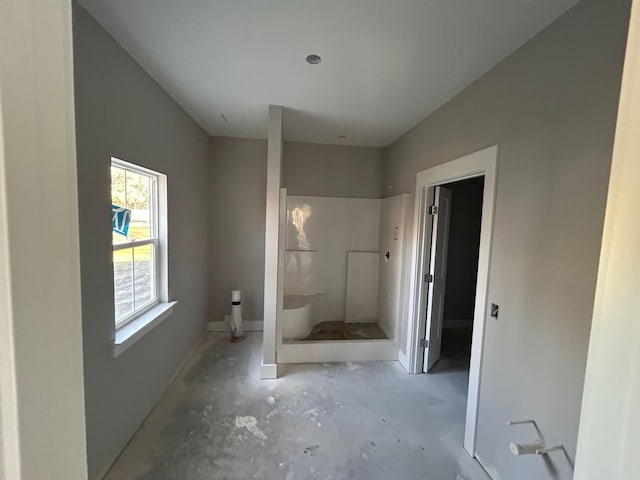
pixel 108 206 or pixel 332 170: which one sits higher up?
pixel 332 170

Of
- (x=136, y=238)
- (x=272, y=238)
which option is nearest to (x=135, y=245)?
(x=136, y=238)

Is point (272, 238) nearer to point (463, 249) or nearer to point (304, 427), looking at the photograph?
point (304, 427)

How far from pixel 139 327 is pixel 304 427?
137 centimetres

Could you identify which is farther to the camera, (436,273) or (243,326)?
(243,326)

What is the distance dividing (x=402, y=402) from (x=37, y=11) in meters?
2.91

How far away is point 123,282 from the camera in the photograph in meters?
2.05

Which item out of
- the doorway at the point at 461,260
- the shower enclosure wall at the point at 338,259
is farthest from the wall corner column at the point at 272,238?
the doorway at the point at 461,260

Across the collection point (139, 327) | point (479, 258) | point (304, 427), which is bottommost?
point (304, 427)

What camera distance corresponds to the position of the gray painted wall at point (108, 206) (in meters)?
1.49

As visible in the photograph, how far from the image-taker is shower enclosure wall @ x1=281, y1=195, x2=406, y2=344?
3.93 metres

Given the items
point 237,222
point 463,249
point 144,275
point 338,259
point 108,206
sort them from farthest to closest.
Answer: point 463,249 < point 338,259 < point 237,222 < point 144,275 < point 108,206

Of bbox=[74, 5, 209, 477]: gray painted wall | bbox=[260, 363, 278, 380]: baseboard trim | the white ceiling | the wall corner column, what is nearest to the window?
bbox=[74, 5, 209, 477]: gray painted wall

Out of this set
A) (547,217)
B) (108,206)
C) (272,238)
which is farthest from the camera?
(272,238)

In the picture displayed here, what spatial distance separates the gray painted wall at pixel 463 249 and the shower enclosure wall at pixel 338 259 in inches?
47.1
